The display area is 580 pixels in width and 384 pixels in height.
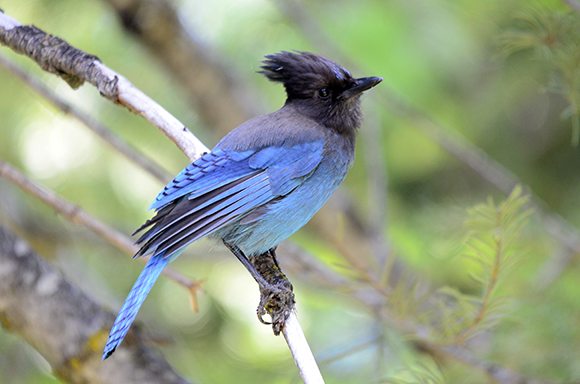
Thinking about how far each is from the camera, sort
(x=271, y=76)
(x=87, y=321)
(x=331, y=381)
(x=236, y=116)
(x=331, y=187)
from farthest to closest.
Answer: (x=236, y=116), (x=331, y=381), (x=271, y=76), (x=331, y=187), (x=87, y=321)

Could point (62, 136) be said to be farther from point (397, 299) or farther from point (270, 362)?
point (397, 299)

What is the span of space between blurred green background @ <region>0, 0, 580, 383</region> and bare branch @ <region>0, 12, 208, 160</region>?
49.1 inches

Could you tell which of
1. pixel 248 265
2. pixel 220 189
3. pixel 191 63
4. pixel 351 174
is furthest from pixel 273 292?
pixel 351 174

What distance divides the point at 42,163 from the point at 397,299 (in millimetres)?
2160

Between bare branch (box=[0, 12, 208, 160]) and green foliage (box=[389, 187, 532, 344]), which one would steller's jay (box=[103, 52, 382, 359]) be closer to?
bare branch (box=[0, 12, 208, 160])

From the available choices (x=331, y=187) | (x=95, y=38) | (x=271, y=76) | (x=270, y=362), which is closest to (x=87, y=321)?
(x=331, y=187)

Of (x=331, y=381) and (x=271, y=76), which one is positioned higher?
(x=271, y=76)

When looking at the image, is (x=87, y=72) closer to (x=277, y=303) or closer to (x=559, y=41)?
(x=277, y=303)

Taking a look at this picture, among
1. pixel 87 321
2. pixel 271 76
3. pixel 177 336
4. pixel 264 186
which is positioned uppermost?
pixel 271 76

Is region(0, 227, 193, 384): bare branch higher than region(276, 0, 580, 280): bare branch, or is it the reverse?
region(276, 0, 580, 280): bare branch

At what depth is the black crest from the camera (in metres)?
3.55

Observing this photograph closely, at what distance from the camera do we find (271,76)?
363cm

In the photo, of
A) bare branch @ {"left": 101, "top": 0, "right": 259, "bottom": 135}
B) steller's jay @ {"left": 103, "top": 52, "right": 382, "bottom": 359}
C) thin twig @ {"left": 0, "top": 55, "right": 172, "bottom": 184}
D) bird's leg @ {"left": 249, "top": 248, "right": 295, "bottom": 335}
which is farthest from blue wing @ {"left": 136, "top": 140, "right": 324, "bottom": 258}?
bare branch @ {"left": 101, "top": 0, "right": 259, "bottom": 135}

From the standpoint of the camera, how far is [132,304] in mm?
2785
